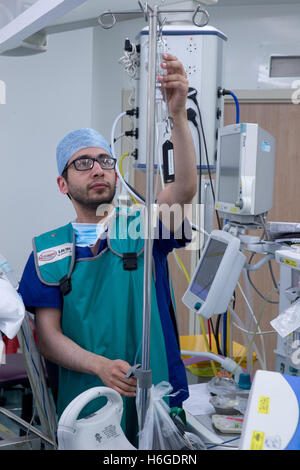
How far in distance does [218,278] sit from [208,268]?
10 cm

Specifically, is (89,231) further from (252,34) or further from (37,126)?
(252,34)

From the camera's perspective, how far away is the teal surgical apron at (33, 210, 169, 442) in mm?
1323

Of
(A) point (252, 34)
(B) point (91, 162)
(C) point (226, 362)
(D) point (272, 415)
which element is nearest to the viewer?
(D) point (272, 415)

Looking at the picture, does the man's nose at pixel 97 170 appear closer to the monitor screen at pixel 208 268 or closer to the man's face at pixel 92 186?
the man's face at pixel 92 186

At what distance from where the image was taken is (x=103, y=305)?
4.39 feet

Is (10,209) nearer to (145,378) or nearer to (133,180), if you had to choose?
(133,180)

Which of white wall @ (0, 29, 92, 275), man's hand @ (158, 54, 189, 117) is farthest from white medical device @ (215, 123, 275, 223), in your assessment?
white wall @ (0, 29, 92, 275)

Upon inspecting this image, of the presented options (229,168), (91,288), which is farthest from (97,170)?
(229,168)

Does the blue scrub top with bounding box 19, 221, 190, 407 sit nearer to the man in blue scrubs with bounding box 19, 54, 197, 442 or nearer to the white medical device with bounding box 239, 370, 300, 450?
the man in blue scrubs with bounding box 19, 54, 197, 442

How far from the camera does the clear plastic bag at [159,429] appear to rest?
83 centimetres

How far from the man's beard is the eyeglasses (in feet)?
0.20

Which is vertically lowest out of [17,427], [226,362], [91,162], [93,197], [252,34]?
[17,427]
